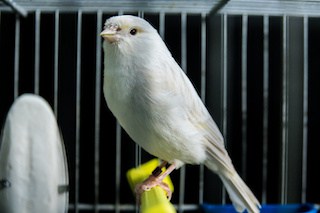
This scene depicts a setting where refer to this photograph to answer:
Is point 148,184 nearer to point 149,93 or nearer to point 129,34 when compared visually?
point 149,93

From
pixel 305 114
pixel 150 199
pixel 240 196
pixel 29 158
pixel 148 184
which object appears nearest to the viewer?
pixel 150 199

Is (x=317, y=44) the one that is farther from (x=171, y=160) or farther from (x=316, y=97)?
(x=171, y=160)

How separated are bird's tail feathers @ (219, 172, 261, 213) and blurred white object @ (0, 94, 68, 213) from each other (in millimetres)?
421

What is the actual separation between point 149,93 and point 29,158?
0.78ft

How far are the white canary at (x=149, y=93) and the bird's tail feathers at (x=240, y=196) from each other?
123 mm

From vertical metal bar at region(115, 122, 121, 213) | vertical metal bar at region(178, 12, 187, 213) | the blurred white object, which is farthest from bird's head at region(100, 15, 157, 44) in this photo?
vertical metal bar at region(115, 122, 121, 213)

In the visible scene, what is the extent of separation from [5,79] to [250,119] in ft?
2.80

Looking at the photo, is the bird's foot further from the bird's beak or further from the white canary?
the bird's beak

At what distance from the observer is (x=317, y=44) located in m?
1.82

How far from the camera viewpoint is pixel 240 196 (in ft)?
3.71

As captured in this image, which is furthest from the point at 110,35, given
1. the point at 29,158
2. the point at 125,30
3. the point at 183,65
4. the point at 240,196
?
the point at 183,65

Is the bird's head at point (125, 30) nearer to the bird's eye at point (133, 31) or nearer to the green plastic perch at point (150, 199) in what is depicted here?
the bird's eye at point (133, 31)

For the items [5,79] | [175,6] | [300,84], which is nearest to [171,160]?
[175,6]

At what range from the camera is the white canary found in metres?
0.92
